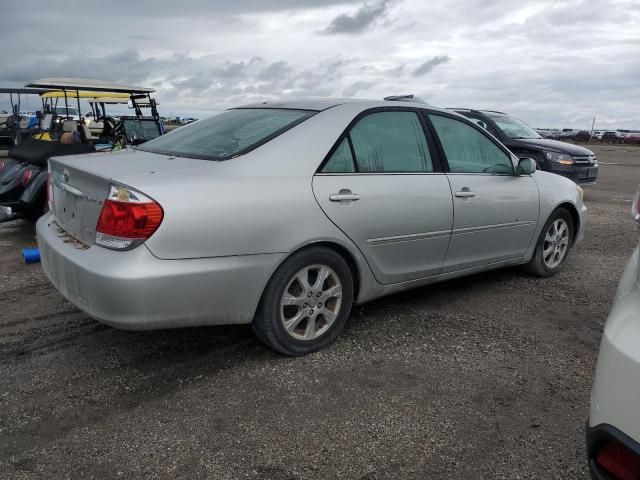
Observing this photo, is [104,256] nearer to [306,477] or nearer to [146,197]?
[146,197]

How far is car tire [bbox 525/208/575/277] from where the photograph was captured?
499cm

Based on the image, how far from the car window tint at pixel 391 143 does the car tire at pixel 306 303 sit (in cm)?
68

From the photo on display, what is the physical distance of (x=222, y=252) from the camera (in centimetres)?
291

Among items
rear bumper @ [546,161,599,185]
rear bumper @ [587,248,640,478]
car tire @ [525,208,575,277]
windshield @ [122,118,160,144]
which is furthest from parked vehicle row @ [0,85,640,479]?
windshield @ [122,118,160,144]

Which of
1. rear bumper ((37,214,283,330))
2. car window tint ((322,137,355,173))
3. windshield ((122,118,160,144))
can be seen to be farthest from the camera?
windshield ((122,118,160,144))

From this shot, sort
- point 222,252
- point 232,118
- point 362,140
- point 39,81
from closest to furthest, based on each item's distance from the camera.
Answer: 1. point 222,252
2. point 362,140
3. point 232,118
4. point 39,81

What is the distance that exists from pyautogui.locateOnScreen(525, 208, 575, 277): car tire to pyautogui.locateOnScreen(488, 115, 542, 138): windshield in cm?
582

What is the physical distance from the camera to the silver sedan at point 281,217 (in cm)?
278

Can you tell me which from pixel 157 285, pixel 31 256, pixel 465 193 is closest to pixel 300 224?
pixel 157 285

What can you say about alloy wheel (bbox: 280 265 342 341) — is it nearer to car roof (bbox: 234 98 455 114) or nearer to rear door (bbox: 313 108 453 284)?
rear door (bbox: 313 108 453 284)

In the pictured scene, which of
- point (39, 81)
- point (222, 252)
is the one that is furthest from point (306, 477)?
point (39, 81)

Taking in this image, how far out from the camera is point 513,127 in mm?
11109

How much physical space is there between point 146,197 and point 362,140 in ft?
4.91

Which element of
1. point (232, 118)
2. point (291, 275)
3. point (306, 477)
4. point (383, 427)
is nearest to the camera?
point (306, 477)
